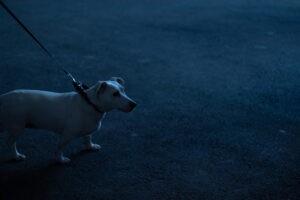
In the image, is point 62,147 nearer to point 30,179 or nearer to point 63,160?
point 63,160

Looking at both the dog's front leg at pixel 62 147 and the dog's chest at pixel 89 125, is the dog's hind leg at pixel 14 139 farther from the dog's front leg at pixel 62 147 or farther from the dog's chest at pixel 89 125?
the dog's chest at pixel 89 125

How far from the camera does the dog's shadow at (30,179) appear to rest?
1.89m

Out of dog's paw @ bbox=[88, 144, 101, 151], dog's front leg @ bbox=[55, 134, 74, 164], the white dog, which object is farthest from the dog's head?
dog's paw @ bbox=[88, 144, 101, 151]

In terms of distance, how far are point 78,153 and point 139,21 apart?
295 centimetres

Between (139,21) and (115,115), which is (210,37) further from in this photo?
(115,115)

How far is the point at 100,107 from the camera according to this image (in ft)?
6.41

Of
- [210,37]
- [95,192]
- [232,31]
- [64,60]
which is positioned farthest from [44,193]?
[232,31]

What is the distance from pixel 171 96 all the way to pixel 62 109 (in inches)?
43.8

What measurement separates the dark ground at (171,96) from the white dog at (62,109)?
0.77 feet

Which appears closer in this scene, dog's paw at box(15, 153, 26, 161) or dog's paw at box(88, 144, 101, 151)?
dog's paw at box(15, 153, 26, 161)

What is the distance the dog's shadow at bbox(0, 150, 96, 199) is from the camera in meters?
1.89

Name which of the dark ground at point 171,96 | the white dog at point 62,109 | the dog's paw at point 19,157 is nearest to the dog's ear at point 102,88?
the white dog at point 62,109

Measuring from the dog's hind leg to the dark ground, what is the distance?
7cm

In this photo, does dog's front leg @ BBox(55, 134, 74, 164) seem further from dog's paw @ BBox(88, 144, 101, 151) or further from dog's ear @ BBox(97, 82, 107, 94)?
dog's ear @ BBox(97, 82, 107, 94)
